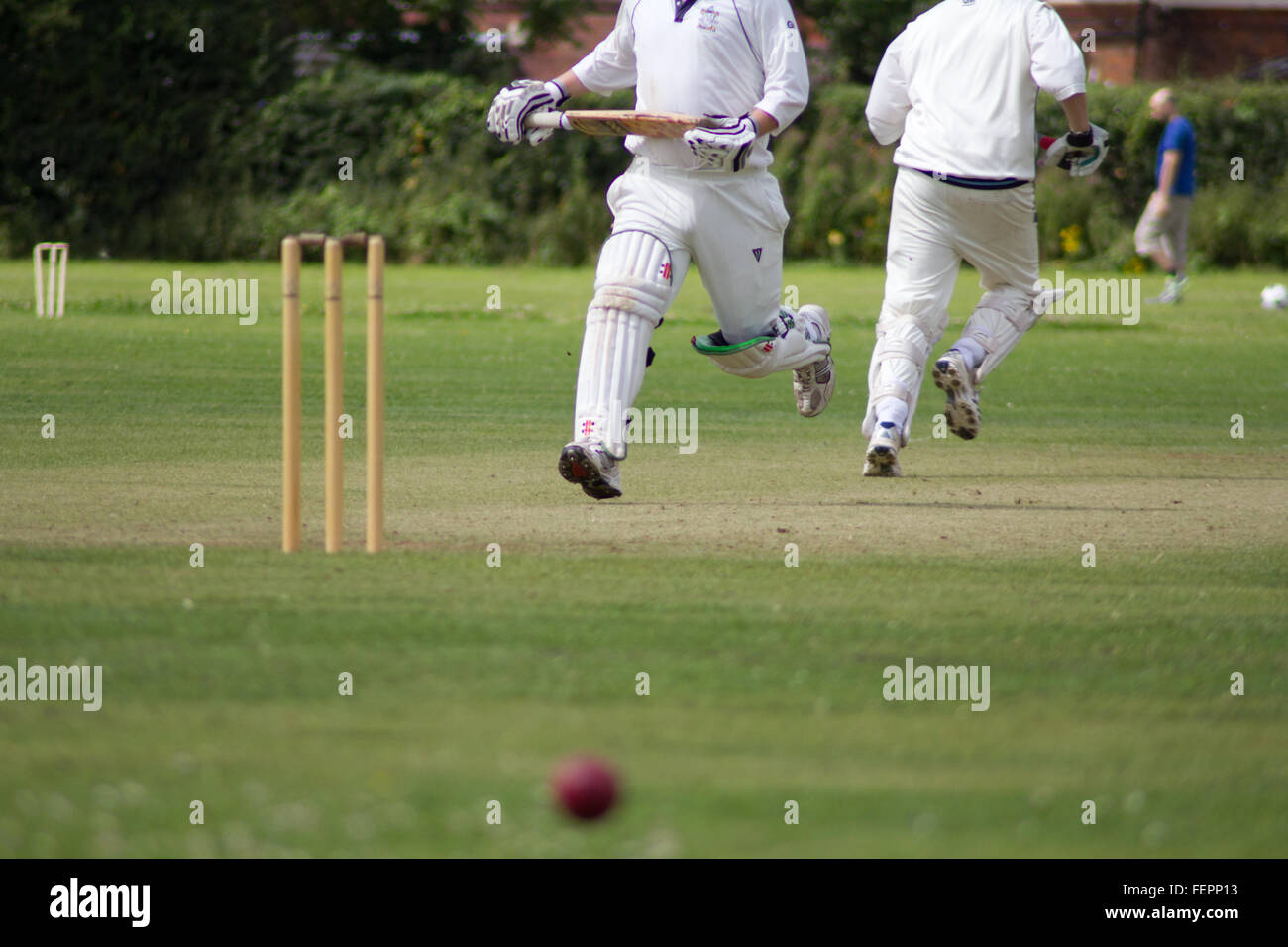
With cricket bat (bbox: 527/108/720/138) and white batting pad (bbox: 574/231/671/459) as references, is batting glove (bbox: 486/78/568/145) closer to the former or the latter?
cricket bat (bbox: 527/108/720/138)

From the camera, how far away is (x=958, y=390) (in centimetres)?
841

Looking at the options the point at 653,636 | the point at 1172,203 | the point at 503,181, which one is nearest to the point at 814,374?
the point at 653,636

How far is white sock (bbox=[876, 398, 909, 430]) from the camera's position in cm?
809

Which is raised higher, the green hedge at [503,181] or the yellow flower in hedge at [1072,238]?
the green hedge at [503,181]

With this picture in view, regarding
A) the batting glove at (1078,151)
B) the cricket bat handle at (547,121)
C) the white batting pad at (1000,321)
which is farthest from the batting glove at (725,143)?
the batting glove at (1078,151)

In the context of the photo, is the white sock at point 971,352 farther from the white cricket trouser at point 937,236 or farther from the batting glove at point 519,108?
the batting glove at point 519,108

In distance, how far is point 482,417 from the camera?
A: 33.9 ft

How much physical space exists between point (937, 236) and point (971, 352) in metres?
0.53

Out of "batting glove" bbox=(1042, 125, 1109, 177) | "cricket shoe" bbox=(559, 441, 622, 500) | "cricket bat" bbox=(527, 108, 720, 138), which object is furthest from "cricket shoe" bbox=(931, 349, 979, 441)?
"cricket shoe" bbox=(559, 441, 622, 500)

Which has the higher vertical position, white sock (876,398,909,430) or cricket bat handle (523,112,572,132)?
cricket bat handle (523,112,572,132)

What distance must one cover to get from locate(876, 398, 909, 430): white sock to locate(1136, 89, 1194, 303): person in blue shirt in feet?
39.7

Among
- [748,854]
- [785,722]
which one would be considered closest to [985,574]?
[785,722]

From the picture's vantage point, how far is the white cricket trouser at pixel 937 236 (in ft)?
27.9

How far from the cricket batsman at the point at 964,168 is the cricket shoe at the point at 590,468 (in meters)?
1.54
